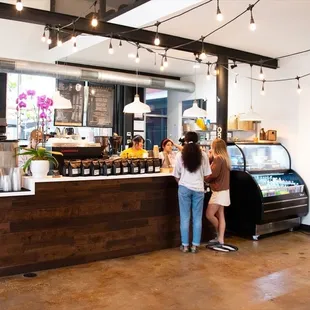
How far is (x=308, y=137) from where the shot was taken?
6930mm

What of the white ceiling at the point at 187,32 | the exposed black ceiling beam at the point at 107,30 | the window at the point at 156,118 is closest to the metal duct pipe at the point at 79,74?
the white ceiling at the point at 187,32

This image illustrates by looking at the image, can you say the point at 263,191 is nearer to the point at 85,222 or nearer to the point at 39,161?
the point at 85,222

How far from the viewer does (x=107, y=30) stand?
5359 millimetres

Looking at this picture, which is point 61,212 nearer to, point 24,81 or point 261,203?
point 261,203

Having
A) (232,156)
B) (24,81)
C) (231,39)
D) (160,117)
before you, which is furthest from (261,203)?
(24,81)

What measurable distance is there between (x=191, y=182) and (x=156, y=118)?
5544mm

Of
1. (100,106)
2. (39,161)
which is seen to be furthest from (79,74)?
(39,161)

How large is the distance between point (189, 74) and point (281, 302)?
22.0 ft

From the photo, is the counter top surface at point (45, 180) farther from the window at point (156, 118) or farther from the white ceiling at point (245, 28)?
the window at point (156, 118)

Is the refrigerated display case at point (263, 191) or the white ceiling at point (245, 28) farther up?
the white ceiling at point (245, 28)

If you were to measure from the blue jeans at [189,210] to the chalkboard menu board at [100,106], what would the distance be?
4468 mm

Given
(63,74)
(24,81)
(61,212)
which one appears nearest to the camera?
(61,212)

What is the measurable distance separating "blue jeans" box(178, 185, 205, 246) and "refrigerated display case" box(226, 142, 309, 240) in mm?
1270

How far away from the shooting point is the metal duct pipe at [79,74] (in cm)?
703
